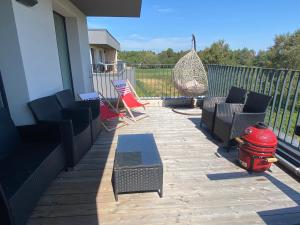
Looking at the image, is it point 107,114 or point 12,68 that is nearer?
point 12,68

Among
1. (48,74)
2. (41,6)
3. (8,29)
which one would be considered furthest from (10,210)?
(41,6)

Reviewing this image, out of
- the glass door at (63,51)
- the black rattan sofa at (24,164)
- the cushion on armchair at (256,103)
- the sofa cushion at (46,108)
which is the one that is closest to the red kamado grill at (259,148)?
the cushion on armchair at (256,103)

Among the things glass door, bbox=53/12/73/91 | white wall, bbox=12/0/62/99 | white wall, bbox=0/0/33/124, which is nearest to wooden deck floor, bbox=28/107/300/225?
white wall, bbox=0/0/33/124

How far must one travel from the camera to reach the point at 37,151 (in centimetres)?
201

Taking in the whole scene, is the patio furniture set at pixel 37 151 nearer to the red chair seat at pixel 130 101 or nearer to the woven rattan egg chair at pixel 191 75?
the red chair seat at pixel 130 101

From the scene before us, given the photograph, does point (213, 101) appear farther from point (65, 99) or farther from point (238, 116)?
point (65, 99)

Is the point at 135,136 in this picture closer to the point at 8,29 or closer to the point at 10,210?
the point at 10,210

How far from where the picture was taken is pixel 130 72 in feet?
26.0

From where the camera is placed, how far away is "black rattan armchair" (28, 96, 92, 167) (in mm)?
2256

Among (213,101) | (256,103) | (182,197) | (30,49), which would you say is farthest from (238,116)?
(30,49)

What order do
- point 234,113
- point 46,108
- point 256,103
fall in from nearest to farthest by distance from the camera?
point 46,108
point 234,113
point 256,103

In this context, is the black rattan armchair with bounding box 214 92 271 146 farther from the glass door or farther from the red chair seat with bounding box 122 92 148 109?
the glass door

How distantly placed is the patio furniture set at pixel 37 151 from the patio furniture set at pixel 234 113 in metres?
1.38

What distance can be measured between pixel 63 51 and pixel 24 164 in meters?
3.34
